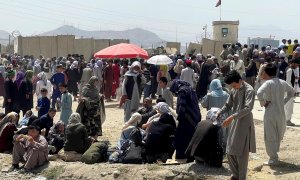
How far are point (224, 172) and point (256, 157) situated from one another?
1.23 metres

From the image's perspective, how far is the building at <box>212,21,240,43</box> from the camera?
92.0 ft

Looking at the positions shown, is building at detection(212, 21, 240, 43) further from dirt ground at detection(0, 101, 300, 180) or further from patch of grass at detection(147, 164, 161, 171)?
patch of grass at detection(147, 164, 161, 171)

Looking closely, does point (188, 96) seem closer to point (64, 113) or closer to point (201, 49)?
point (64, 113)

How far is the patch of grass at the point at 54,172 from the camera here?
8.34 metres

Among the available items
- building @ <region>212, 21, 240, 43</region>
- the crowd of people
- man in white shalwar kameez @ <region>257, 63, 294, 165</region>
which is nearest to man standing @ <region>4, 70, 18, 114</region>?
the crowd of people

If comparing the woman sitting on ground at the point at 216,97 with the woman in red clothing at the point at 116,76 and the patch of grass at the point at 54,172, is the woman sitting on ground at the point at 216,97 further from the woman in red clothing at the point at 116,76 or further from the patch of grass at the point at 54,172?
the woman in red clothing at the point at 116,76

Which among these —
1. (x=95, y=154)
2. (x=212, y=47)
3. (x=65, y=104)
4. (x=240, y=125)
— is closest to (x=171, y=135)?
(x=95, y=154)

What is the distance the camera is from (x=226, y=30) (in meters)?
28.2

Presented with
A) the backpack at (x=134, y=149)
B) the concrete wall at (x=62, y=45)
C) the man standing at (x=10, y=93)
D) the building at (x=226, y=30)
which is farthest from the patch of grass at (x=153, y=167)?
the concrete wall at (x=62, y=45)

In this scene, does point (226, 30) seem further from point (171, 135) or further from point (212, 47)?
point (171, 135)

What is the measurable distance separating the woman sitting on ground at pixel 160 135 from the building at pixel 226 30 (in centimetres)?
2034

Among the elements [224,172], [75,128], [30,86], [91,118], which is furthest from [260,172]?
[30,86]

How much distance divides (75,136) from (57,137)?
636 millimetres

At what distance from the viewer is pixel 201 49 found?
2592 cm
